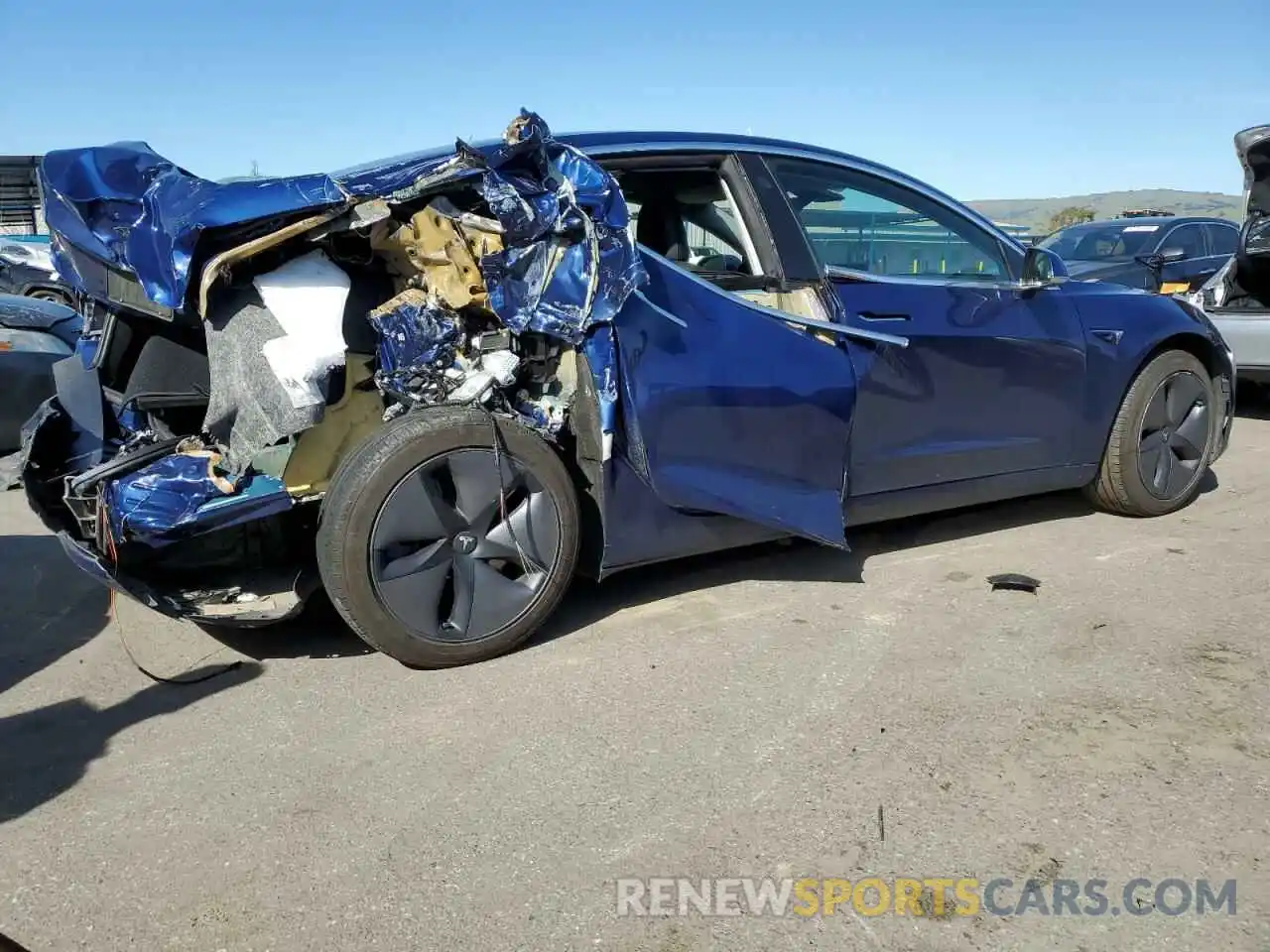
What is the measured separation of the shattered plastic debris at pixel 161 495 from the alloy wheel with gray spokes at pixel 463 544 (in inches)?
21.7

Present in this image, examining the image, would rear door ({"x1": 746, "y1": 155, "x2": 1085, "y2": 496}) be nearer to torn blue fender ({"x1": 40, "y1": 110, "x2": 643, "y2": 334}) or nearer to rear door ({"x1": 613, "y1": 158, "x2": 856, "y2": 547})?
rear door ({"x1": 613, "y1": 158, "x2": 856, "y2": 547})

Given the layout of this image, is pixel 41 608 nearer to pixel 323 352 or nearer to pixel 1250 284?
pixel 323 352

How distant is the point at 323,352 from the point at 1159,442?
155 inches

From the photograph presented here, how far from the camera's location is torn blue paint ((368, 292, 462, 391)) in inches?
132

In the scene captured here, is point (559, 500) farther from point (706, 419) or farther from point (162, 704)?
point (162, 704)

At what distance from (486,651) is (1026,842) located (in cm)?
178

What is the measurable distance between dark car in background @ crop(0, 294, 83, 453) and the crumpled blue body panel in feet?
10.4

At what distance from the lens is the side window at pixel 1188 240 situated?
33.6 feet

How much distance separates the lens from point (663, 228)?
160 inches

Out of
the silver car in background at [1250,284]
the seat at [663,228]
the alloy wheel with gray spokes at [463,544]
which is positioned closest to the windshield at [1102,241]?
the silver car in background at [1250,284]

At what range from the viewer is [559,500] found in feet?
11.4

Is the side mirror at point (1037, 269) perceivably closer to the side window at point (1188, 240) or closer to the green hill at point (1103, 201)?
the side window at point (1188, 240)

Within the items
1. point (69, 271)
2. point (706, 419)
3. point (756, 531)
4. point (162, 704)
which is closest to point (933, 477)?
point (756, 531)

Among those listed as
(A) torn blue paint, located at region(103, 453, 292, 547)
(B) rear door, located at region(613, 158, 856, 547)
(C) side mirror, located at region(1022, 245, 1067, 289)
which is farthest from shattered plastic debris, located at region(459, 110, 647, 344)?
(C) side mirror, located at region(1022, 245, 1067, 289)
